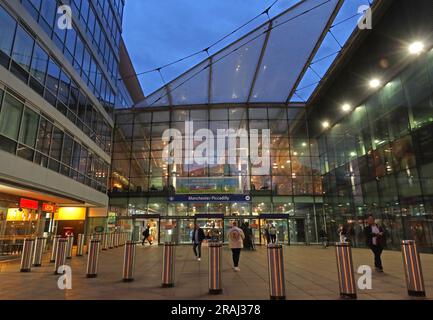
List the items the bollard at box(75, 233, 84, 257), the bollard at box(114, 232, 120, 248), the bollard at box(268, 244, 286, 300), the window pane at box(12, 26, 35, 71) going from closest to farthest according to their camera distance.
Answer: the bollard at box(268, 244, 286, 300), the window pane at box(12, 26, 35, 71), the bollard at box(75, 233, 84, 257), the bollard at box(114, 232, 120, 248)

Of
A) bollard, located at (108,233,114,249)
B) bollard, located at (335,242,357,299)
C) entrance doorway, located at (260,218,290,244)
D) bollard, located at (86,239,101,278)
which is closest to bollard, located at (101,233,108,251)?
bollard, located at (108,233,114,249)

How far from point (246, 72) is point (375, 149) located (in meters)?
11.2

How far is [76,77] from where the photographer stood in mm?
18359

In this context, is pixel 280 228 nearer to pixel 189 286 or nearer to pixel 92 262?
pixel 92 262

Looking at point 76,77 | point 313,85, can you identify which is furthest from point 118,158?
point 313,85

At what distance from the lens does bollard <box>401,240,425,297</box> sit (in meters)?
6.07

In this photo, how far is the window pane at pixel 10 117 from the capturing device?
11523mm

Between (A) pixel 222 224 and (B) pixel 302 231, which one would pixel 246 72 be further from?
(B) pixel 302 231

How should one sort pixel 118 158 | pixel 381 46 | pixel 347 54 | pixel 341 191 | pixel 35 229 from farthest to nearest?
pixel 118 158 → pixel 341 191 → pixel 347 54 → pixel 381 46 → pixel 35 229

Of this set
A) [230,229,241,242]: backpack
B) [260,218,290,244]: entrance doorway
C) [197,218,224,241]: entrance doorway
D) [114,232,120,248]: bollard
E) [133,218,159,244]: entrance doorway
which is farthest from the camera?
[133,218,159,244]: entrance doorway

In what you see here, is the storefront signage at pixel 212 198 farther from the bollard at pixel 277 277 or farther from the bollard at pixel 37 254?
the bollard at pixel 277 277

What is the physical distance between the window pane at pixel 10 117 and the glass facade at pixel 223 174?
49.9 ft

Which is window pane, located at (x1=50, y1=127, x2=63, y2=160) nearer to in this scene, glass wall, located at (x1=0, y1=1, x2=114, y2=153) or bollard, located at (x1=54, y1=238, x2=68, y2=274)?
glass wall, located at (x1=0, y1=1, x2=114, y2=153)

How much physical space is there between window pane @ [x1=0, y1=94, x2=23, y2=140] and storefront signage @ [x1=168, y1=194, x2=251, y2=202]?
1568 centimetres
